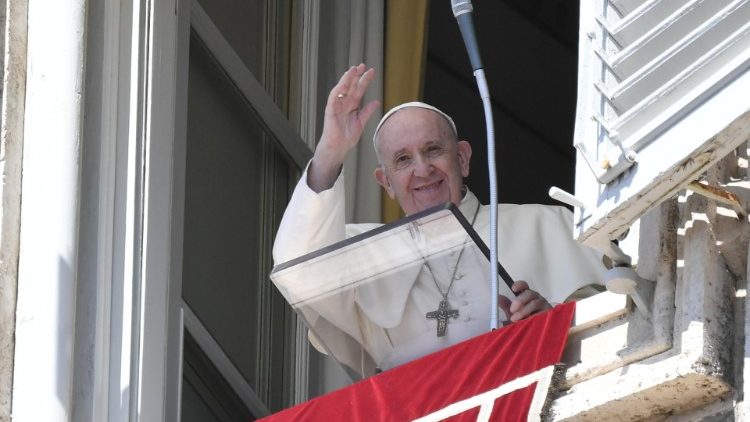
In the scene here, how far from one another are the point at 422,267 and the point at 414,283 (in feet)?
0.23

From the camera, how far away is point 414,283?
5.01 metres

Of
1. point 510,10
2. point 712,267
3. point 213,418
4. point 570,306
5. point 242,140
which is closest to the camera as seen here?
point 712,267

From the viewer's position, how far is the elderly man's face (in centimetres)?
561

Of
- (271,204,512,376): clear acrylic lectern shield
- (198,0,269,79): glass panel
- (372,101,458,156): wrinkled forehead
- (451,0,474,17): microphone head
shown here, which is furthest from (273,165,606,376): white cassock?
(198,0,269,79): glass panel

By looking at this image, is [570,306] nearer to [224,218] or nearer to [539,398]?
[539,398]

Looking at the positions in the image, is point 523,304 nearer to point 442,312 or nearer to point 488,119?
point 442,312

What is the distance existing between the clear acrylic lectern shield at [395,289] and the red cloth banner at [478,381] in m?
0.42

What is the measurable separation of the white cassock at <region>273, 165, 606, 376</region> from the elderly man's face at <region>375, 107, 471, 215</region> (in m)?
0.14

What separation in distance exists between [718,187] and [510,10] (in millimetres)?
4251

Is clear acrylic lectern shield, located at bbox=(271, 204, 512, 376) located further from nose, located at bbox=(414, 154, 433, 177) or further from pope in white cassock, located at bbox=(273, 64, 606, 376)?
nose, located at bbox=(414, 154, 433, 177)

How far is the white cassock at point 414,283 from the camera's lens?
4957 millimetres

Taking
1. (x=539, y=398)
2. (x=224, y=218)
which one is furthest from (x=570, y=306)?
(x=224, y=218)

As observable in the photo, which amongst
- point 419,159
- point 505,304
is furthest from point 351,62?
point 505,304

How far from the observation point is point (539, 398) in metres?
4.27
